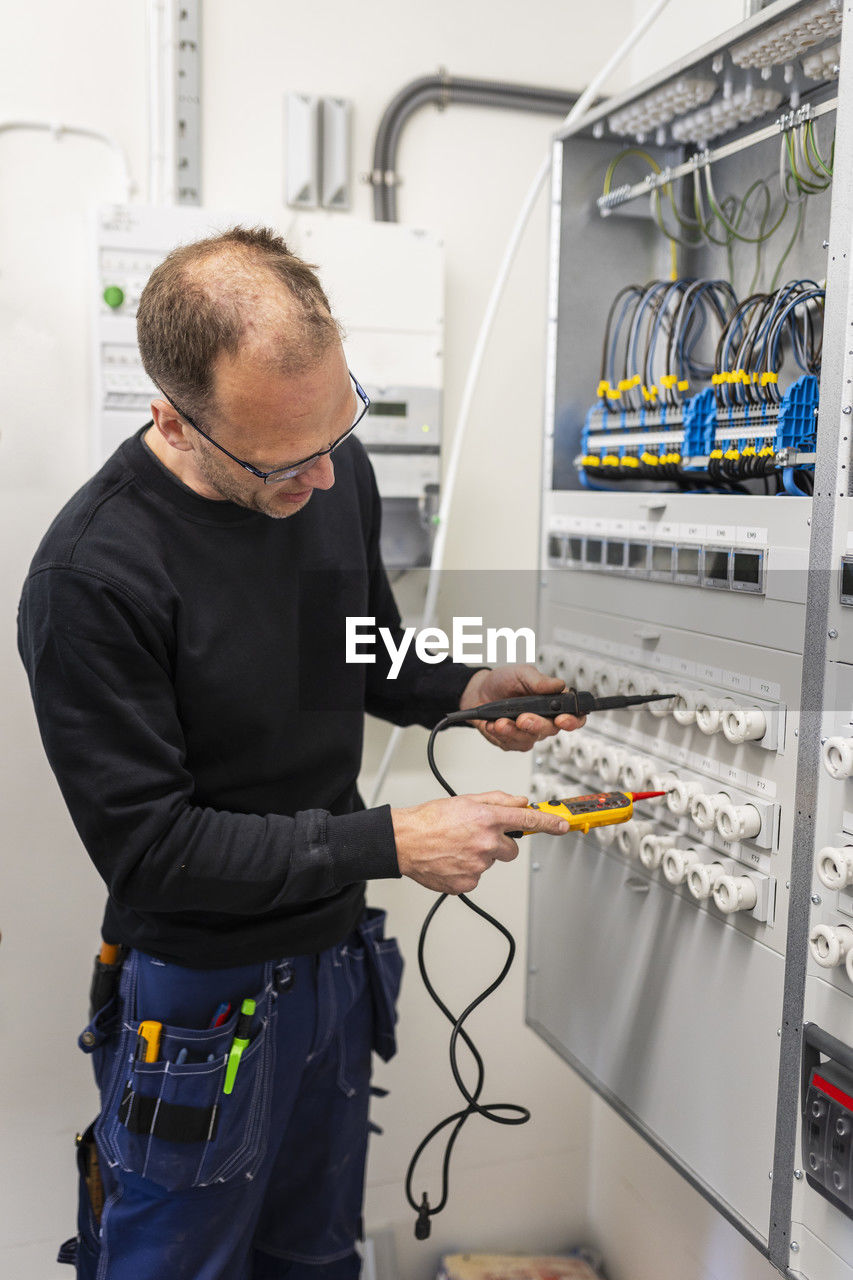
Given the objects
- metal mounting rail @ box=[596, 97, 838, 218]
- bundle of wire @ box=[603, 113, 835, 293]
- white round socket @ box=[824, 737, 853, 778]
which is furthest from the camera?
bundle of wire @ box=[603, 113, 835, 293]

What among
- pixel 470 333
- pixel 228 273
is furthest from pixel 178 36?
pixel 228 273

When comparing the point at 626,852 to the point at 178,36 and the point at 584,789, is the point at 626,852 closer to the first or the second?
the point at 584,789

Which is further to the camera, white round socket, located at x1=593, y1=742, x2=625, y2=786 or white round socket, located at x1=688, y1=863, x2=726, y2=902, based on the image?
white round socket, located at x1=593, y1=742, x2=625, y2=786

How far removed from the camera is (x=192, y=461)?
1290mm

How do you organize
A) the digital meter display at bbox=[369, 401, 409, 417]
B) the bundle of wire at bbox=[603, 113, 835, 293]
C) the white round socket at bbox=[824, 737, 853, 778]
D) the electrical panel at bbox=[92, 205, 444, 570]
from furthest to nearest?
the digital meter display at bbox=[369, 401, 409, 417] < the electrical panel at bbox=[92, 205, 444, 570] < the bundle of wire at bbox=[603, 113, 835, 293] < the white round socket at bbox=[824, 737, 853, 778]

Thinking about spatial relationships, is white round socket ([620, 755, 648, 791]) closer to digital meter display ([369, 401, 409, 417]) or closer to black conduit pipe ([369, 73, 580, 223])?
digital meter display ([369, 401, 409, 417])

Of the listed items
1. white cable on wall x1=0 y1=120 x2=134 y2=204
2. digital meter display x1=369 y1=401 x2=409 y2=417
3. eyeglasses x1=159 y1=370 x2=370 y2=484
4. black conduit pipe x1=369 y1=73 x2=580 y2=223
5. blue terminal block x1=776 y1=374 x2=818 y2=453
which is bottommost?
eyeglasses x1=159 y1=370 x2=370 y2=484

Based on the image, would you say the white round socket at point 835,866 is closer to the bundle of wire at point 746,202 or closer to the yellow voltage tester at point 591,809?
the yellow voltage tester at point 591,809

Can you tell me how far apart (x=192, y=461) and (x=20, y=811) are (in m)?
0.92

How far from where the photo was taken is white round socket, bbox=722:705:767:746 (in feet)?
4.02

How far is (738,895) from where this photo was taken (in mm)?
1258

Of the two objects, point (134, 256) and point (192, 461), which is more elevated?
point (134, 256)

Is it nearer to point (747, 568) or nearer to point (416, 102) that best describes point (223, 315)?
point (747, 568)

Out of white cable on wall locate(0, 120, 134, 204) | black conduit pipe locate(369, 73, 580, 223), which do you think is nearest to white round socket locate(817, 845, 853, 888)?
black conduit pipe locate(369, 73, 580, 223)
